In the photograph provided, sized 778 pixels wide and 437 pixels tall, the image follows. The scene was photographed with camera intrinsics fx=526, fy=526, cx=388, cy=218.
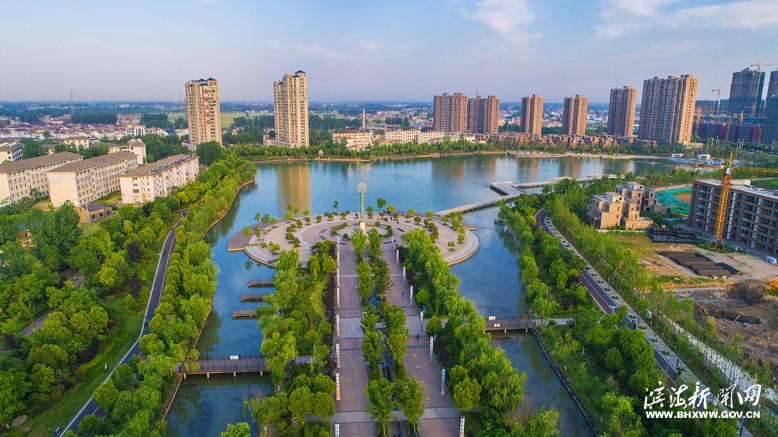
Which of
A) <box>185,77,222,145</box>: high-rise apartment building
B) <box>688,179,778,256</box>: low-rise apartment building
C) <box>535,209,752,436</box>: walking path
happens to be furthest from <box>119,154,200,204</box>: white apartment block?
<box>688,179,778,256</box>: low-rise apartment building

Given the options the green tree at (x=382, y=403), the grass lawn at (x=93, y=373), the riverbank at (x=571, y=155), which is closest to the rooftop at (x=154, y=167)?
the grass lawn at (x=93, y=373)

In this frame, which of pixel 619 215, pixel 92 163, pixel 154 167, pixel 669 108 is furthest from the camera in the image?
pixel 669 108

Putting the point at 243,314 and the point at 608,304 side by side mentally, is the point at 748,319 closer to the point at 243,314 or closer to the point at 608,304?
the point at 608,304

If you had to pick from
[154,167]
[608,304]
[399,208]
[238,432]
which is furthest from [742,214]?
[154,167]

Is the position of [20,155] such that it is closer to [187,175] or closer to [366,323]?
[187,175]

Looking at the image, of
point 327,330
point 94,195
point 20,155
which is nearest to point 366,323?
point 327,330
